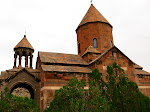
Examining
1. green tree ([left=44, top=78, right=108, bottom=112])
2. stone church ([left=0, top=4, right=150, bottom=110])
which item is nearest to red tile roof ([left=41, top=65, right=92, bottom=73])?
stone church ([left=0, top=4, right=150, bottom=110])

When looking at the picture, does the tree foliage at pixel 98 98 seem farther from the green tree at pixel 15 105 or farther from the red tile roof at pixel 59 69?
the red tile roof at pixel 59 69

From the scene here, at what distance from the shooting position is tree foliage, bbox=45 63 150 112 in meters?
4.52

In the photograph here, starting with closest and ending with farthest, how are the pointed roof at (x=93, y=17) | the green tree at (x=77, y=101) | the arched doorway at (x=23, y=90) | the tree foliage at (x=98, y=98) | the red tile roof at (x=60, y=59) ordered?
the green tree at (x=77, y=101), the tree foliage at (x=98, y=98), the arched doorway at (x=23, y=90), the red tile roof at (x=60, y=59), the pointed roof at (x=93, y=17)

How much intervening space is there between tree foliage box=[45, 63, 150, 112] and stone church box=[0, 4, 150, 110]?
3.76 m

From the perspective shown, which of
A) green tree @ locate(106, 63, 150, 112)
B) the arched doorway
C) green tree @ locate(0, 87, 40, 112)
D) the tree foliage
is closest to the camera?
the tree foliage

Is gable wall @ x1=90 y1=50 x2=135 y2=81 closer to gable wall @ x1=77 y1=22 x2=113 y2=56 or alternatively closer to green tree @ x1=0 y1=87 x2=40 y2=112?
gable wall @ x1=77 y1=22 x2=113 y2=56

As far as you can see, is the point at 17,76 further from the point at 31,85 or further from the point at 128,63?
the point at 128,63

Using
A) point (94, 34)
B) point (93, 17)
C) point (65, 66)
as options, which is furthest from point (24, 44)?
point (93, 17)

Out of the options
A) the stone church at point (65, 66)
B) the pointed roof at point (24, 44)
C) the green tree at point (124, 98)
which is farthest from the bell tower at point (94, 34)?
the green tree at point (124, 98)

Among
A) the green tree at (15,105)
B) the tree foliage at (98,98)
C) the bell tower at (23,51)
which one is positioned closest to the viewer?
the tree foliage at (98,98)

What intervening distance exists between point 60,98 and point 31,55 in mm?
8147

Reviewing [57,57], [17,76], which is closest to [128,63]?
[57,57]

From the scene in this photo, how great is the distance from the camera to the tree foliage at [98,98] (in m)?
4.52

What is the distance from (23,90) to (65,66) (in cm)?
307
